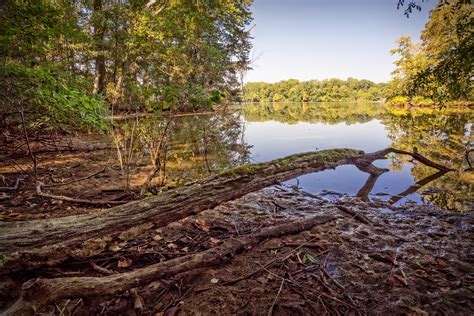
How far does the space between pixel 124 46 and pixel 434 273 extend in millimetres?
22617

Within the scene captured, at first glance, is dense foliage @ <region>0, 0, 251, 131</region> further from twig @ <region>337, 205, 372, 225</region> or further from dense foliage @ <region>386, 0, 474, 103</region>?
dense foliage @ <region>386, 0, 474, 103</region>

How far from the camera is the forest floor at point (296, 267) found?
1979mm

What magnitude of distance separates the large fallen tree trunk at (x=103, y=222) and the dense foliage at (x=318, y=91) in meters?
102

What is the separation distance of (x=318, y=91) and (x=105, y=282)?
407 ft

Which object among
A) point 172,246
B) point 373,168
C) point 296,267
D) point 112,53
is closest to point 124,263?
point 172,246

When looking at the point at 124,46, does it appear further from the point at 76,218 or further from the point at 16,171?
the point at 76,218

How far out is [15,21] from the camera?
4777mm

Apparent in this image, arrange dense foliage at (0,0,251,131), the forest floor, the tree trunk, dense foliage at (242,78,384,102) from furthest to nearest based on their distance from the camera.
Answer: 1. dense foliage at (242,78,384,102)
2. the tree trunk
3. dense foliage at (0,0,251,131)
4. the forest floor

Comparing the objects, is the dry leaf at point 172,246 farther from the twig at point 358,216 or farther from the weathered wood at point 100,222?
the twig at point 358,216

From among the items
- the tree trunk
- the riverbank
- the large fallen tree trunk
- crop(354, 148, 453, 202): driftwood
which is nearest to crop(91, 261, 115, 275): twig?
the riverbank

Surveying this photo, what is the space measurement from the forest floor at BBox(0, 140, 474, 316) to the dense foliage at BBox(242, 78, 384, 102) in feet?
336

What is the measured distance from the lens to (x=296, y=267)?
2.53 m

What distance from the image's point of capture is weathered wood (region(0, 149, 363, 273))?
2.08m

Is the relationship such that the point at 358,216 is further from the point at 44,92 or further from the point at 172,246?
the point at 44,92
